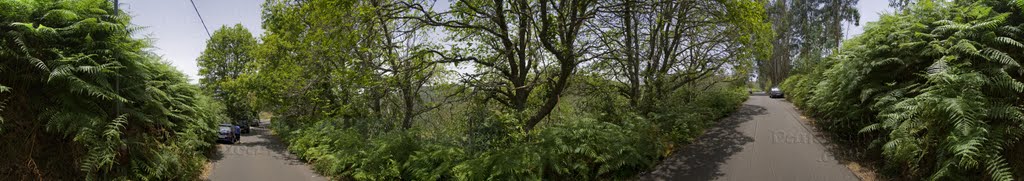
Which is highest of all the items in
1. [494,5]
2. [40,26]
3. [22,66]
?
[494,5]

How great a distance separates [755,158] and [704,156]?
0.86 m

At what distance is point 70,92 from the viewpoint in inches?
218

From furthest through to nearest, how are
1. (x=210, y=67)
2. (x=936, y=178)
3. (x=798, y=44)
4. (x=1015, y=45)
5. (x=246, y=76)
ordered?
(x=798, y=44) < (x=210, y=67) < (x=246, y=76) < (x=1015, y=45) < (x=936, y=178)

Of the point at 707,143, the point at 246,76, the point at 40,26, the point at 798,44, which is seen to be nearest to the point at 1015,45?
the point at 707,143

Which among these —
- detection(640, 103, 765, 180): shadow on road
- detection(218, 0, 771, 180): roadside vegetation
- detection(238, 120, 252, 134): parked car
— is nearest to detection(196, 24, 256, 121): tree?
detection(238, 120, 252, 134): parked car

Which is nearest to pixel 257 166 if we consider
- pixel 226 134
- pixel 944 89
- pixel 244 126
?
pixel 226 134

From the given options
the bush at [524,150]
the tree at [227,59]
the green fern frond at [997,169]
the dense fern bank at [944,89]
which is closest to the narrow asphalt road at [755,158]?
the bush at [524,150]

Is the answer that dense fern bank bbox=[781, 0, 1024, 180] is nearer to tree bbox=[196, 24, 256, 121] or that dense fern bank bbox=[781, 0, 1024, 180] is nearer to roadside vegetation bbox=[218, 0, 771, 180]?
roadside vegetation bbox=[218, 0, 771, 180]

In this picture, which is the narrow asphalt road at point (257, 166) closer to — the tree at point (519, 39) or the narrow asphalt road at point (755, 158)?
the tree at point (519, 39)

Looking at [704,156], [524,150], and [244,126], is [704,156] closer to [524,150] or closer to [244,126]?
[524,150]

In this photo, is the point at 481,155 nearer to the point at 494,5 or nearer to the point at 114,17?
the point at 494,5

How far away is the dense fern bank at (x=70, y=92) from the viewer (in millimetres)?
5254

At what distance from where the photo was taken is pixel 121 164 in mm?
6258

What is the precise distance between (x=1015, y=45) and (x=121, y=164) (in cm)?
1165
